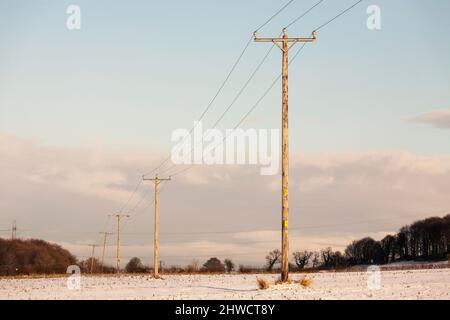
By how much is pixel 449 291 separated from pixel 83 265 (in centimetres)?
14031

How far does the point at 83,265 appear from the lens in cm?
15700

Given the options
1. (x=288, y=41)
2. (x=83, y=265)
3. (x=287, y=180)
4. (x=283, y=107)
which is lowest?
(x=83, y=265)
